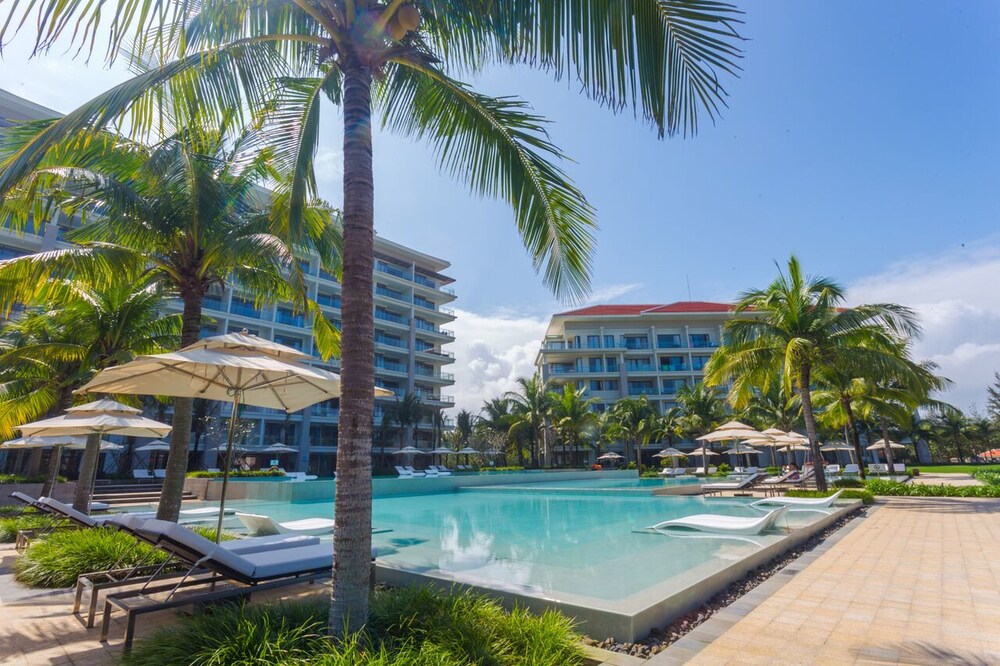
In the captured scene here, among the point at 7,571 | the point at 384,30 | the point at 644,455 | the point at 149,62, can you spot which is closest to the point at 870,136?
the point at 384,30

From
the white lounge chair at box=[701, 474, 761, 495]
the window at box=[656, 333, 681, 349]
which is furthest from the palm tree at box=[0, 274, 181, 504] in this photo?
the window at box=[656, 333, 681, 349]

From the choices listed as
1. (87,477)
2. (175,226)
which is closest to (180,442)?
Answer: (175,226)

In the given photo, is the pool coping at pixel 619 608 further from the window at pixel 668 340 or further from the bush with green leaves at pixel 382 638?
the window at pixel 668 340

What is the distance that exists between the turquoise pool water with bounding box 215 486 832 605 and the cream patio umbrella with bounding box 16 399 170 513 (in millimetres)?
3025

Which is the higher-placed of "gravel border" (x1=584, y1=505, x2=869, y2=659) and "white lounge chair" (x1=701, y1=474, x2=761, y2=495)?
"gravel border" (x1=584, y1=505, x2=869, y2=659)

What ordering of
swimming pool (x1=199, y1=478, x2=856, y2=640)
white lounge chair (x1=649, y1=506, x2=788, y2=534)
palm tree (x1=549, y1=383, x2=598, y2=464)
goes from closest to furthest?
swimming pool (x1=199, y1=478, x2=856, y2=640) → white lounge chair (x1=649, y1=506, x2=788, y2=534) → palm tree (x1=549, y1=383, x2=598, y2=464)

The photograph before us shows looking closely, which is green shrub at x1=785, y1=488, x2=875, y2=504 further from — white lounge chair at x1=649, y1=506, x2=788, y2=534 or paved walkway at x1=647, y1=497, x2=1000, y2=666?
white lounge chair at x1=649, y1=506, x2=788, y2=534

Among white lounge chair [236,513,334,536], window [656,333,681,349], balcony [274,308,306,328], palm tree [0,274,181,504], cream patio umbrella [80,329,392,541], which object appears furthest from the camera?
window [656,333,681,349]

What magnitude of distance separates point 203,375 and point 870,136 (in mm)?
11577

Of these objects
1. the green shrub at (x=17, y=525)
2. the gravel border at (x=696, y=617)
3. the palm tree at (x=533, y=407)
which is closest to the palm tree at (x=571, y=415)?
the palm tree at (x=533, y=407)

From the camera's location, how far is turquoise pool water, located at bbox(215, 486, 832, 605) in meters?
5.62

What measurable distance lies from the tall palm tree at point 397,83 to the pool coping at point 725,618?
2103 millimetres

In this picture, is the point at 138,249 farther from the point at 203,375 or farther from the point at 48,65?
the point at 48,65

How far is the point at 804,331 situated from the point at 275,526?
14.4 m
